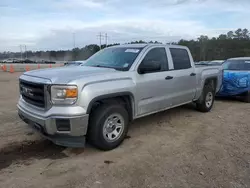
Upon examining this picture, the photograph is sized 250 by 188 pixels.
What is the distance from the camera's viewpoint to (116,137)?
4312 millimetres

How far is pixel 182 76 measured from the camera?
5727mm

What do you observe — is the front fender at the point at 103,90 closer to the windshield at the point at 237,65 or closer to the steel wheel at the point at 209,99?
the steel wheel at the point at 209,99

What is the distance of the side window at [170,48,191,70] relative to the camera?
5.66 metres

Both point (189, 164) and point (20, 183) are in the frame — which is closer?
point (20, 183)

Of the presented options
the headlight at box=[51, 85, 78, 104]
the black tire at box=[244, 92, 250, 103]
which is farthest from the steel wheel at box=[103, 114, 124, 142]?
the black tire at box=[244, 92, 250, 103]

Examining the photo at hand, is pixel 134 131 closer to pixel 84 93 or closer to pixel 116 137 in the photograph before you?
pixel 116 137

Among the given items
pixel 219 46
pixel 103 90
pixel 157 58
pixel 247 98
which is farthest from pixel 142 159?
pixel 219 46

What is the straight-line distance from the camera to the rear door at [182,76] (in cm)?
555

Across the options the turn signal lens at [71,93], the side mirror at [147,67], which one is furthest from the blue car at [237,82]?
the turn signal lens at [71,93]

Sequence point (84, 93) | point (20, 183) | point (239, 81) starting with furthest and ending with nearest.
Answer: point (239, 81)
point (84, 93)
point (20, 183)

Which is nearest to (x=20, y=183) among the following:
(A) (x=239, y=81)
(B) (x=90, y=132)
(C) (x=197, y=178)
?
(B) (x=90, y=132)

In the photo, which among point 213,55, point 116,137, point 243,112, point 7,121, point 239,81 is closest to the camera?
point 116,137

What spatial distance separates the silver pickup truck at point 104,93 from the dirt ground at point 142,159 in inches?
14.9

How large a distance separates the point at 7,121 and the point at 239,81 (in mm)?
7738
